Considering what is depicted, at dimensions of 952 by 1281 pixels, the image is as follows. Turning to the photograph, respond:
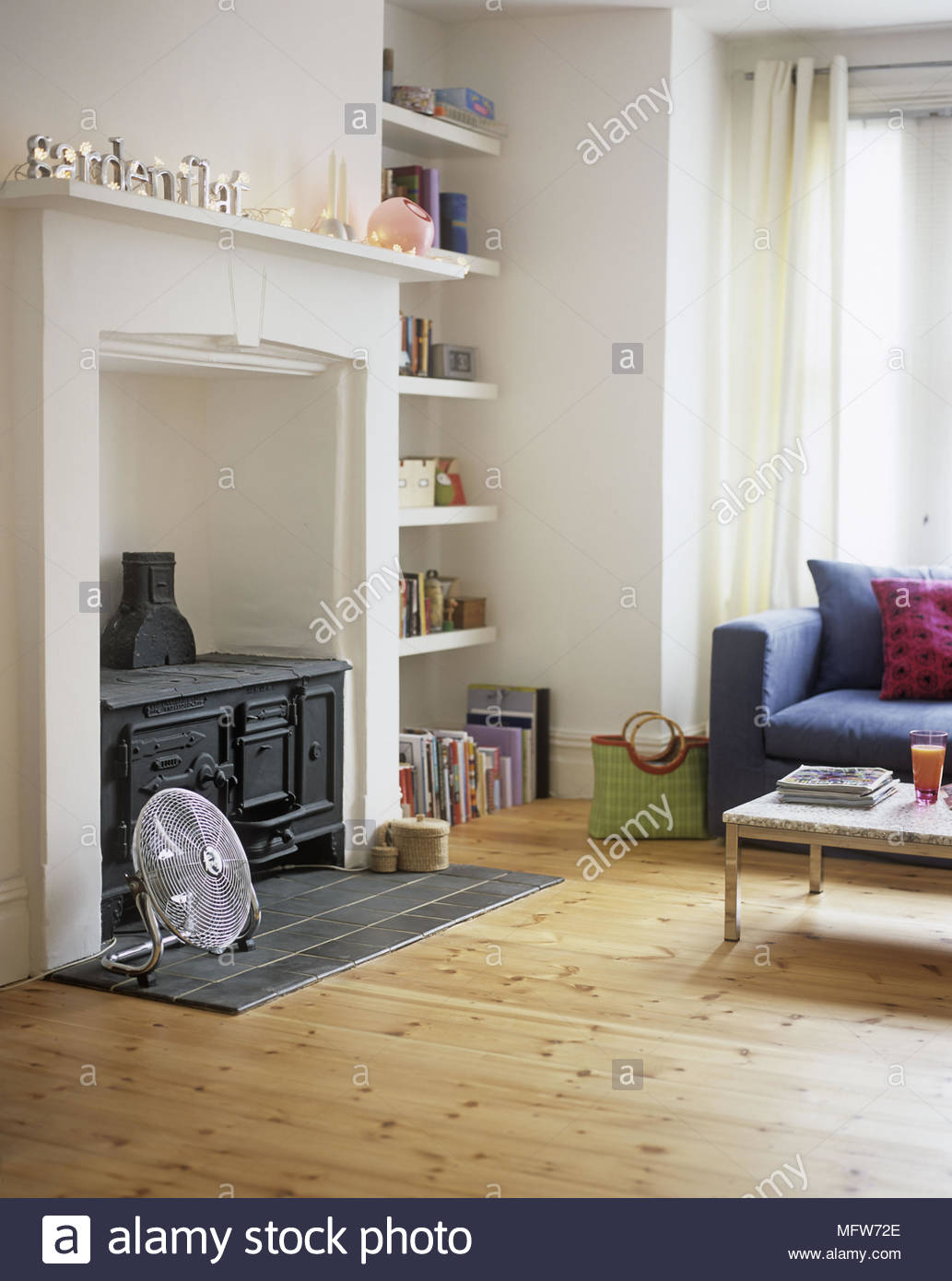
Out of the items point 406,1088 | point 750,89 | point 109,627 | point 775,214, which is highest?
point 750,89

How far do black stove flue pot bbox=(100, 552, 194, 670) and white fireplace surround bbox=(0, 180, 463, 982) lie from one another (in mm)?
126

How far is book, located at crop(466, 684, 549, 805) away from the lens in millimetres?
5320

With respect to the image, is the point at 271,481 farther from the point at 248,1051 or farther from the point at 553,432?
the point at 248,1051

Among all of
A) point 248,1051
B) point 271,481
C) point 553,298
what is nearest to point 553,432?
point 553,298

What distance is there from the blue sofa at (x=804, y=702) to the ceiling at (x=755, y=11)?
6.35 ft

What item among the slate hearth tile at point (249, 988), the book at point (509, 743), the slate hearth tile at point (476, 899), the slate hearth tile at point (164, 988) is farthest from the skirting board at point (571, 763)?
the slate hearth tile at point (164, 988)

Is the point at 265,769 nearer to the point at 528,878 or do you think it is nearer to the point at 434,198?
the point at 528,878

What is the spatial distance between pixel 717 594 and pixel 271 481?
1.99m

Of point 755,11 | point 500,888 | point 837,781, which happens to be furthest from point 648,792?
point 755,11

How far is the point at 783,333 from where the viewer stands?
539 cm

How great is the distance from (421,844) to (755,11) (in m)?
3.12

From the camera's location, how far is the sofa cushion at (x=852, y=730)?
14.0 ft

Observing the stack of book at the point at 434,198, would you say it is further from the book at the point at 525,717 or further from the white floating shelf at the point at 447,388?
the book at the point at 525,717

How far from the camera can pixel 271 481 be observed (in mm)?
4344
